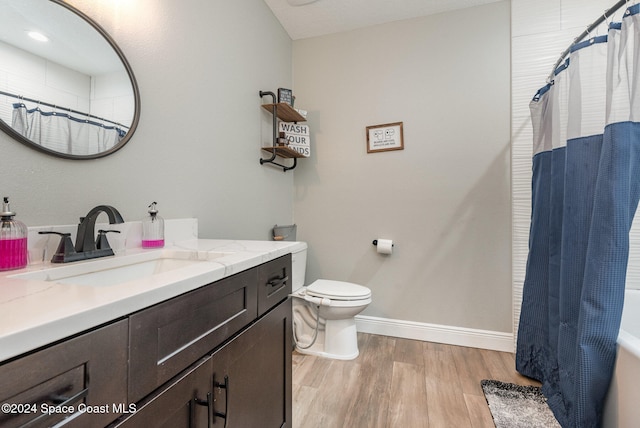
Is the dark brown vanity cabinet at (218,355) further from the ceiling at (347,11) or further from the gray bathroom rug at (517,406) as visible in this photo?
the ceiling at (347,11)

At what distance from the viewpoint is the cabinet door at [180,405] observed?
51 centimetres

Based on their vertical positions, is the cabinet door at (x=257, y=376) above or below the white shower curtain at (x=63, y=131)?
below

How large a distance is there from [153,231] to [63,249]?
0.32 meters

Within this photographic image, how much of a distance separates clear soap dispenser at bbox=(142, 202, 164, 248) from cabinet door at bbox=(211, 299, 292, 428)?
54 cm

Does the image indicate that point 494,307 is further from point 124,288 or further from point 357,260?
point 124,288

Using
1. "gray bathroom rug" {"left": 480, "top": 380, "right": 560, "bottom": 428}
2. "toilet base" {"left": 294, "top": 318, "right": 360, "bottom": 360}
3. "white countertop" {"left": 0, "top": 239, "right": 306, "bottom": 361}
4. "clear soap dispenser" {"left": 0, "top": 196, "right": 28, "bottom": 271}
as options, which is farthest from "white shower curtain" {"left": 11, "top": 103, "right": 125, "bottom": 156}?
"gray bathroom rug" {"left": 480, "top": 380, "right": 560, "bottom": 428}

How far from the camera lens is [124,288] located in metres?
0.52

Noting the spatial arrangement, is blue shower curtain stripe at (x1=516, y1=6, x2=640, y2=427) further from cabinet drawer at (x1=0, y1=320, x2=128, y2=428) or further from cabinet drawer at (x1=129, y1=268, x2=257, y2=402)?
cabinet drawer at (x1=0, y1=320, x2=128, y2=428)

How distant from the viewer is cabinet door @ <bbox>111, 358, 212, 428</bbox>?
508mm

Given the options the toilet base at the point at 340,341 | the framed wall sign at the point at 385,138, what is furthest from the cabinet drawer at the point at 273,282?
the framed wall sign at the point at 385,138

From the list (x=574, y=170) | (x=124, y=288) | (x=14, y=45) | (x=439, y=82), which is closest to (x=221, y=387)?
(x=124, y=288)

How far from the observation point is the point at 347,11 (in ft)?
7.12

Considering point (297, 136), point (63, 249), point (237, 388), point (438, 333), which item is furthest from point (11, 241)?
point (438, 333)

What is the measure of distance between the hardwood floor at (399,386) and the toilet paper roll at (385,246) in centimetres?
69
